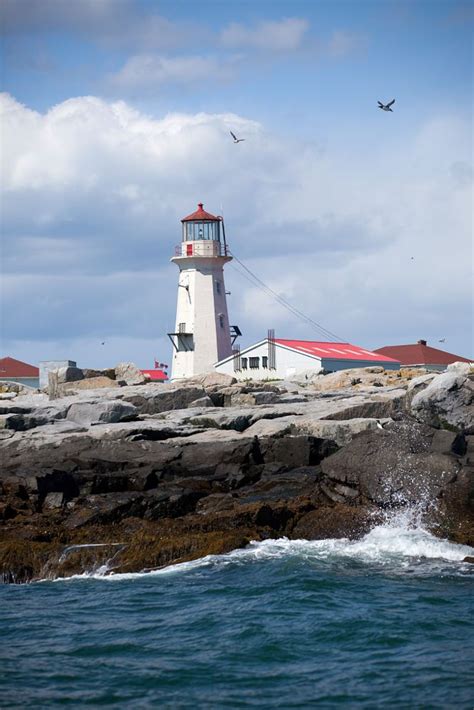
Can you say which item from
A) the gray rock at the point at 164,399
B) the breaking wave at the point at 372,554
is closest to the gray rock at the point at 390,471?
the breaking wave at the point at 372,554

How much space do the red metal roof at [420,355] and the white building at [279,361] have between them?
12.0m

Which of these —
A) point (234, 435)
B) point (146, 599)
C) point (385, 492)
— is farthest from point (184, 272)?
point (146, 599)

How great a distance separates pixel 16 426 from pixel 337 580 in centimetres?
1203

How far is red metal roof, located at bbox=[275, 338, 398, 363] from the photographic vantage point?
42.5 m

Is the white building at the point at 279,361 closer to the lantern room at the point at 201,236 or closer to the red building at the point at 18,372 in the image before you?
the lantern room at the point at 201,236

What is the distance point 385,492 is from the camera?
16250mm

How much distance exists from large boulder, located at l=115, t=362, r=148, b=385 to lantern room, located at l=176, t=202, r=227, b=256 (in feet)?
27.9

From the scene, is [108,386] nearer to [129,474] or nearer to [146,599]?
[129,474]

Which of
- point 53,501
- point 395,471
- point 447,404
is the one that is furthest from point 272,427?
point 53,501

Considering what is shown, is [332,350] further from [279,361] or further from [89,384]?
[89,384]

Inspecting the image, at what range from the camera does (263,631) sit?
38.9 ft

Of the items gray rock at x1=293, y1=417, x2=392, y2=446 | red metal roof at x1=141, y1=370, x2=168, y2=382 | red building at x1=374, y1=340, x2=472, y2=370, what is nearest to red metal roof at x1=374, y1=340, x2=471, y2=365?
red building at x1=374, y1=340, x2=472, y2=370

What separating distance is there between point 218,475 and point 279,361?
23.8 m

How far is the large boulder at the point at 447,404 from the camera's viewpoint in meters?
21.2
